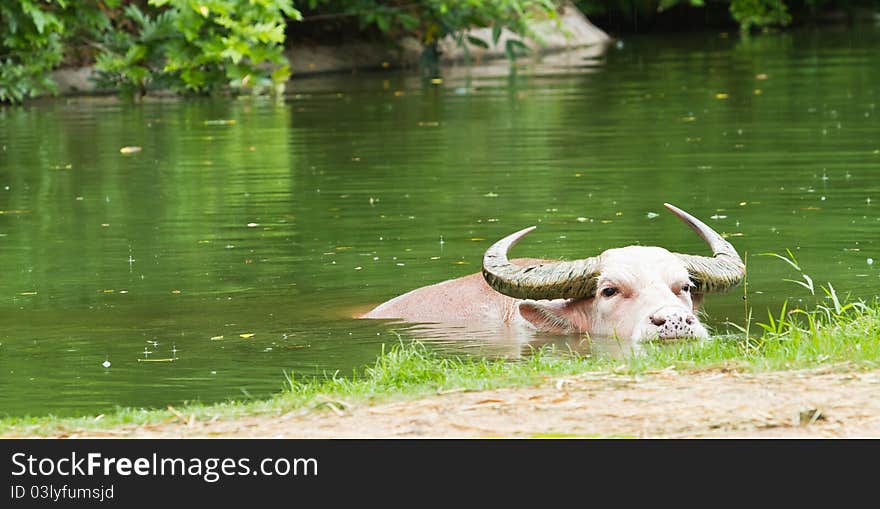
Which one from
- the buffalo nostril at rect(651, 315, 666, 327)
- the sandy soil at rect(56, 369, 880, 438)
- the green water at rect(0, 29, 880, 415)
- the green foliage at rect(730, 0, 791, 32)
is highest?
the sandy soil at rect(56, 369, 880, 438)

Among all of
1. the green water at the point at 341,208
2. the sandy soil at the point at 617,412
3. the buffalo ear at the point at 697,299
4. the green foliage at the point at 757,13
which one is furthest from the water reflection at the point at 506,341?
the green foliage at the point at 757,13

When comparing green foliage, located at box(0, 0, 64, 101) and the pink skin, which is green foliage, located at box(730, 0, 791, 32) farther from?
the pink skin

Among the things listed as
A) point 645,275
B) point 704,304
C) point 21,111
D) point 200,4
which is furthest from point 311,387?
point 21,111

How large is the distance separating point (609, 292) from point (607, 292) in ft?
0.04

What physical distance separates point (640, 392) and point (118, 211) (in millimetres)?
9351

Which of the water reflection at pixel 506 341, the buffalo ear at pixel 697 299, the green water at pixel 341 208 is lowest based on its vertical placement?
the green water at pixel 341 208

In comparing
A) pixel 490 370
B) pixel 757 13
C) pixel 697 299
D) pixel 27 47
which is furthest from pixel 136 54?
pixel 757 13

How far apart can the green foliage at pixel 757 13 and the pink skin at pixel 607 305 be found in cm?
3642

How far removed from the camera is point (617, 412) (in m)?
6.37

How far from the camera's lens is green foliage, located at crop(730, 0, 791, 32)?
4550 centimetres

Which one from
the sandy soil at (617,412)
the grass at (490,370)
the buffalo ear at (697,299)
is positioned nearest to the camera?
the sandy soil at (617,412)

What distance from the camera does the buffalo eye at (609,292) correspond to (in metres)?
9.52

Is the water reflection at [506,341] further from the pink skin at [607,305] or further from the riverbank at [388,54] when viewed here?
the riverbank at [388,54]

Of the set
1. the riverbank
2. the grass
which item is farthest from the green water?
the riverbank
